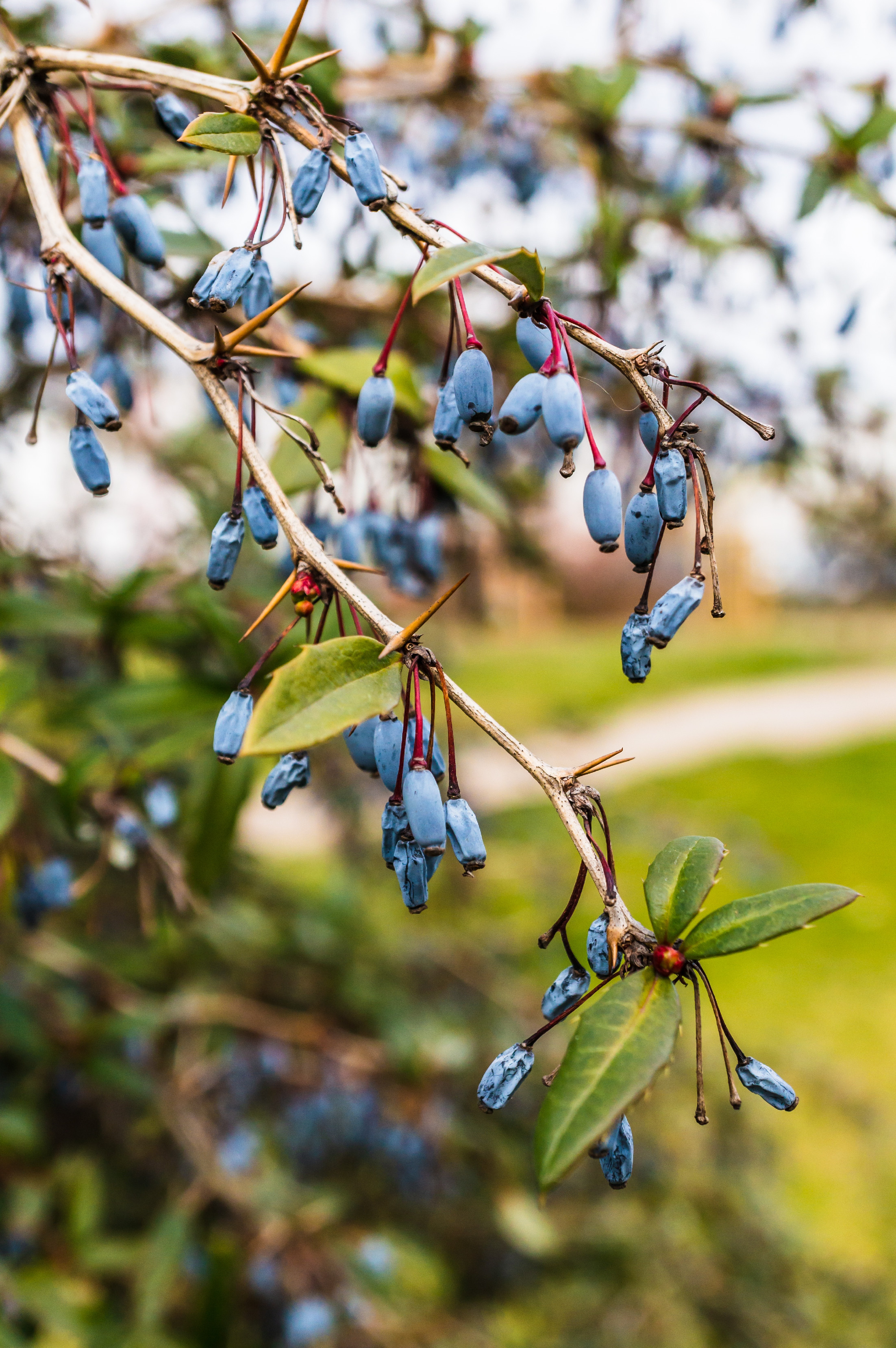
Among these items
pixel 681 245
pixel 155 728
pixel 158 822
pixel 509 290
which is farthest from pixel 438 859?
pixel 681 245

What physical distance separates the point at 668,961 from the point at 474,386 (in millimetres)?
516

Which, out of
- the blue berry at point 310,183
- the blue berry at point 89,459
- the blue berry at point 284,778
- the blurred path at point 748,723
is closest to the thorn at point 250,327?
the blue berry at point 310,183

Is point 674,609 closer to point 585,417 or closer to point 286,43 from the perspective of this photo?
point 585,417

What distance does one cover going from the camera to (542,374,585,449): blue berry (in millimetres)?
804

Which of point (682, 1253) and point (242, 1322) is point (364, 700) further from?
point (682, 1253)

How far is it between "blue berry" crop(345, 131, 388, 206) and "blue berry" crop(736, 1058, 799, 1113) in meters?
0.79

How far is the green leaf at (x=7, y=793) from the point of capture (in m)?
1.36

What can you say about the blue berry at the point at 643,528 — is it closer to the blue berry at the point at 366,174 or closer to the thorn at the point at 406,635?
the thorn at the point at 406,635

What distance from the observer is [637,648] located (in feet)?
3.02

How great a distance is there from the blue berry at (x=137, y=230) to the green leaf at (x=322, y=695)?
26.5 inches

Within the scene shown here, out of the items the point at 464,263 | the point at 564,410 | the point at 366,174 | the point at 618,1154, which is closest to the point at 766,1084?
the point at 618,1154

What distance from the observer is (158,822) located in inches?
66.0

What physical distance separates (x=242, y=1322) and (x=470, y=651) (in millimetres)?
9761

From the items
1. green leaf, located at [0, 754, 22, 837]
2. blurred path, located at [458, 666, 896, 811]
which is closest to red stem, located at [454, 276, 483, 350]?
green leaf, located at [0, 754, 22, 837]
